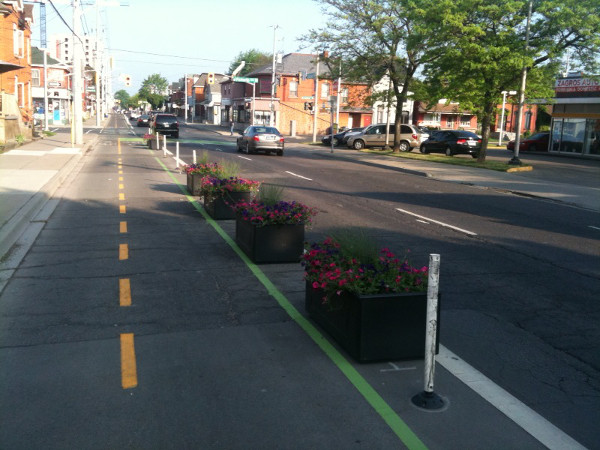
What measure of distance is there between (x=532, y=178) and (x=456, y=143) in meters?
11.4

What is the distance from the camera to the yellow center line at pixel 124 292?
22.7 ft

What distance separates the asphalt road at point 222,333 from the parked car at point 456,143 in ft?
76.0

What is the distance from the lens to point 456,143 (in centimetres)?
3525

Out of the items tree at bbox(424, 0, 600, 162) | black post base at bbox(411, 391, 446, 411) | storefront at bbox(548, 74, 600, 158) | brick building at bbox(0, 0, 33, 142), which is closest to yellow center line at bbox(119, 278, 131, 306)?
black post base at bbox(411, 391, 446, 411)

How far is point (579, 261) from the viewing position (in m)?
9.55

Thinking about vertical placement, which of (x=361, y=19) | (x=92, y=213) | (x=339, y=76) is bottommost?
(x=92, y=213)

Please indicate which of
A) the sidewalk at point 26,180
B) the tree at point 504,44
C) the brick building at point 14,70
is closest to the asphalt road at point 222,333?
the sidewalk at point 26,180

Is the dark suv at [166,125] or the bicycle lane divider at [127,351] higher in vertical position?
the dark suv at [166,125]

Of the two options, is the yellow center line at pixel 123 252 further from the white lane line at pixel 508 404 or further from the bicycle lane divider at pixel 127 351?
the white lane line at pixel 508 404

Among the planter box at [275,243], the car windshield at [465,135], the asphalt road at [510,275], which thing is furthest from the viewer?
the car windshield at [465,135]

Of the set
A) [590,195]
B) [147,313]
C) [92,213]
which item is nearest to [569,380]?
[147,313]

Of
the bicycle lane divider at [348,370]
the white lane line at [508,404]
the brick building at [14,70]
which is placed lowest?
the bicycle lane divider at [348,370]

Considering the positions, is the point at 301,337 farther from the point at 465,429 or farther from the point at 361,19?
the point at 361,19

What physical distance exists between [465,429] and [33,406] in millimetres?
3066
